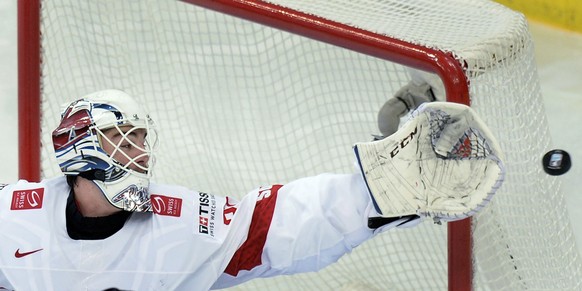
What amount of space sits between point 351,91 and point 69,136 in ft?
2.60

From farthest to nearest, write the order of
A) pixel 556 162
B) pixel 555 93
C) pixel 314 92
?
1. pixel 555 93
2. pixel 314 92
3. pixel 556 162

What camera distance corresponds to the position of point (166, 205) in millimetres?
2230

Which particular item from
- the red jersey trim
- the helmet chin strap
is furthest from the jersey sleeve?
the helmet chin strap

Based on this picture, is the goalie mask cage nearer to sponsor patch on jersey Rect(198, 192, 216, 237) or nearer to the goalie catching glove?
the goalie catching glove

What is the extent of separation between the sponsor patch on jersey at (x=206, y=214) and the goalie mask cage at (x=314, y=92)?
35 centimetres

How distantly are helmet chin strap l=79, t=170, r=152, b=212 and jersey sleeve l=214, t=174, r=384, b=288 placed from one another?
0.80 feet

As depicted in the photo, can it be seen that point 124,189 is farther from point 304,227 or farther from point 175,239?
point 304,227

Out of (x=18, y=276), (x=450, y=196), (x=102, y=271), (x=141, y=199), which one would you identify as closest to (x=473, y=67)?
(x=450, y=196)

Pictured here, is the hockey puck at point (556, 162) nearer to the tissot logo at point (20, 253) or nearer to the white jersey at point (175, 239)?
the white jersey at point (175, 239)

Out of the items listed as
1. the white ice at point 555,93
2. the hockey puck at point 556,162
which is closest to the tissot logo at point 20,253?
the hockey puck at point 556,162

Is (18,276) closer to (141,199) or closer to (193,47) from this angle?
(141,199)

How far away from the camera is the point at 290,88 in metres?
2.84

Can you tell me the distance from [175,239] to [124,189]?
16 cm

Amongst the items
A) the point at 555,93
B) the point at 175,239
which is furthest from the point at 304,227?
the point at 555,93
